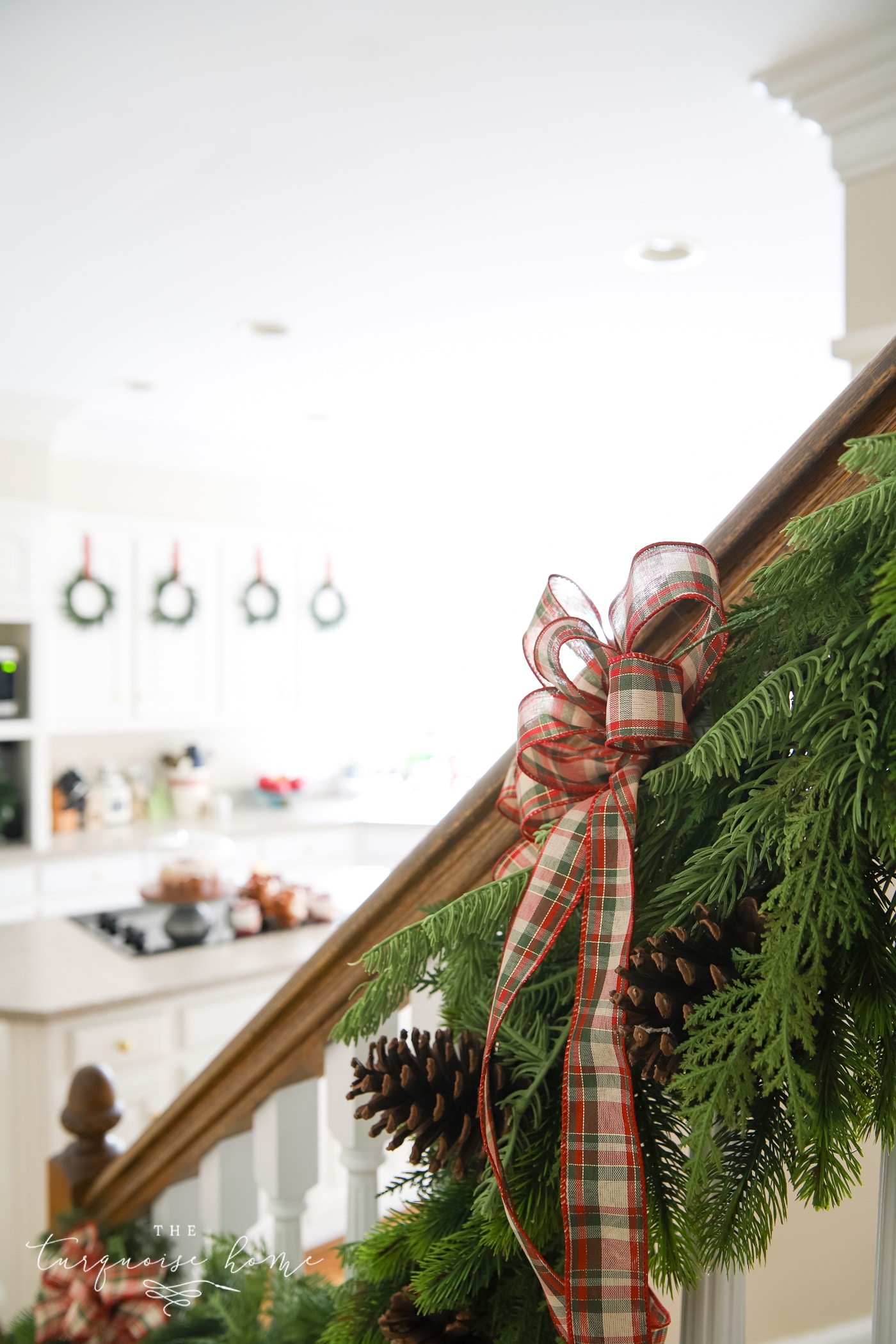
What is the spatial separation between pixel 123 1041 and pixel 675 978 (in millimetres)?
2200

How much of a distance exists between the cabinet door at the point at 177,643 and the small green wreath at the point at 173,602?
18 millimetres

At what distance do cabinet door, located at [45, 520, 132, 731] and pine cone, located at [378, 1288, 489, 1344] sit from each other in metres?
4.32

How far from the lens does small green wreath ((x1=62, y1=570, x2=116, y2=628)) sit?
15.2ft

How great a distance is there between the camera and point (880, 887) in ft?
1.27

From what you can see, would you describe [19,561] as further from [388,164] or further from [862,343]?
[862,343]

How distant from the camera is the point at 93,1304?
3.22 feet

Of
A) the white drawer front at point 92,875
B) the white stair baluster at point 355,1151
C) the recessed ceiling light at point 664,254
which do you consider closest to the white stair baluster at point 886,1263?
the white stair baluster at point 355,1151

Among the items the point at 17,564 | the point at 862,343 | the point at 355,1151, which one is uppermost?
the point at 862,343

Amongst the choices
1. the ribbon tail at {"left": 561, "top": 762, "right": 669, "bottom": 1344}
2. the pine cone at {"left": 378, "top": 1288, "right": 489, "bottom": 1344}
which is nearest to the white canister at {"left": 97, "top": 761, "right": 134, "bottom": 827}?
the pine cone at {"left": 378, "top": 1288, "right": 489, "bottom": 1344}

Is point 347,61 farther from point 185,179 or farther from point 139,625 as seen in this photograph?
point 139,625

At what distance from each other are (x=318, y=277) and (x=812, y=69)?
1484 mm

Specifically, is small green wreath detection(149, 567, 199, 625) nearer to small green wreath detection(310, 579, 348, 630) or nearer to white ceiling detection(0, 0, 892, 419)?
small green wreath detection(310, 579, 348, 630)

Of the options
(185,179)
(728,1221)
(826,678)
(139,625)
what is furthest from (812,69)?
(139,625)

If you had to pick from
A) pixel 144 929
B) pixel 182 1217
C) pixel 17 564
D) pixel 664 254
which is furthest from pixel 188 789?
pixel 182 1217
